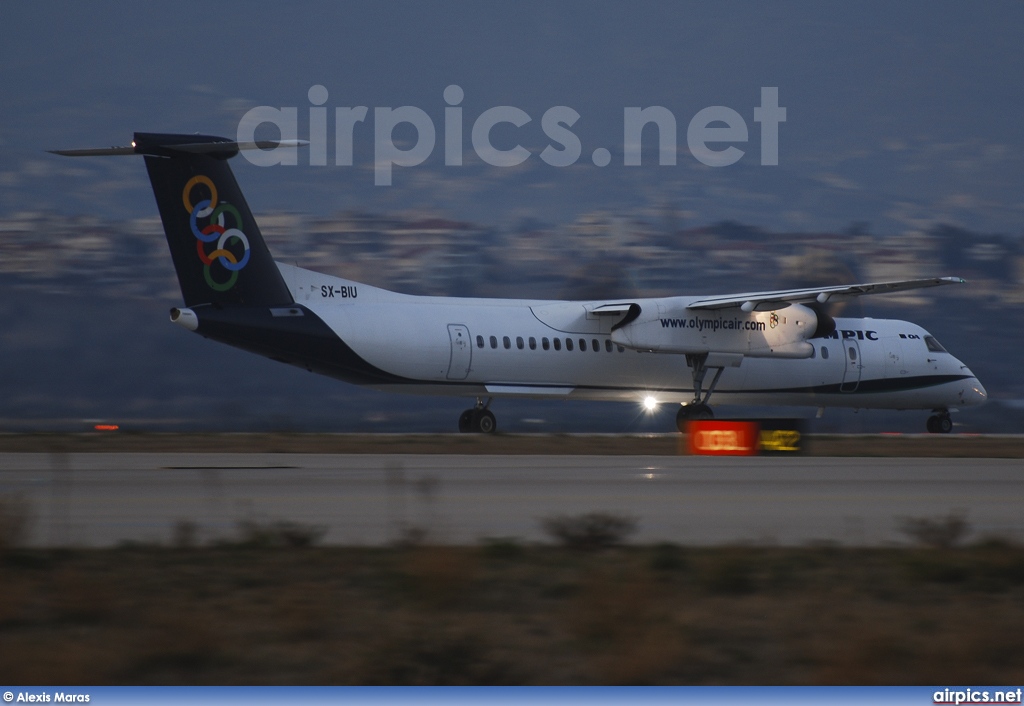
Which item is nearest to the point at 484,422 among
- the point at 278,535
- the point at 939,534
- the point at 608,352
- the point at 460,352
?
the point at 460,352

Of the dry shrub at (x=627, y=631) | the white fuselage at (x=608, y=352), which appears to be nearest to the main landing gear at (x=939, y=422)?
the white fuselage at (x=608, y=352)

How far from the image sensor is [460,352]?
116 ft

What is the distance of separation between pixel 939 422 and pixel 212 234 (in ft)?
80.7

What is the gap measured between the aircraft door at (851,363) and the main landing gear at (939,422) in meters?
4.09

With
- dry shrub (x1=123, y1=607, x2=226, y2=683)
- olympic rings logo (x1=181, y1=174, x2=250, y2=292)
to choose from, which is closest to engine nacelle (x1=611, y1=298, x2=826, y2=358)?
olympic rings logo (x1=181, y1=174, x2=250, y2=292)

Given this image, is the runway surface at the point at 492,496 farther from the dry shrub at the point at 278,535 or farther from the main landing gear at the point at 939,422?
the main landing gear at the point at 939,422

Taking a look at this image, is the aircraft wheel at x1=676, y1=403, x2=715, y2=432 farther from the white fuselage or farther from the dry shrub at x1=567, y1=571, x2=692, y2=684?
the dry shrub at x1=567, y1=571, x2=692, y2=684

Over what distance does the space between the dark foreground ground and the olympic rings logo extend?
21.9 metres

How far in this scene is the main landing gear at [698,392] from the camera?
125ft

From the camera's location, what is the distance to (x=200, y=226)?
1309 inches

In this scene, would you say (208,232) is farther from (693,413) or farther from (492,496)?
(492,496)

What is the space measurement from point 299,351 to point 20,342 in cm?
14487

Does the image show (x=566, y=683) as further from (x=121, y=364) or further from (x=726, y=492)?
(x=121, y=364)

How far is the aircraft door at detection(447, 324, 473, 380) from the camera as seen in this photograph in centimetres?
3522
